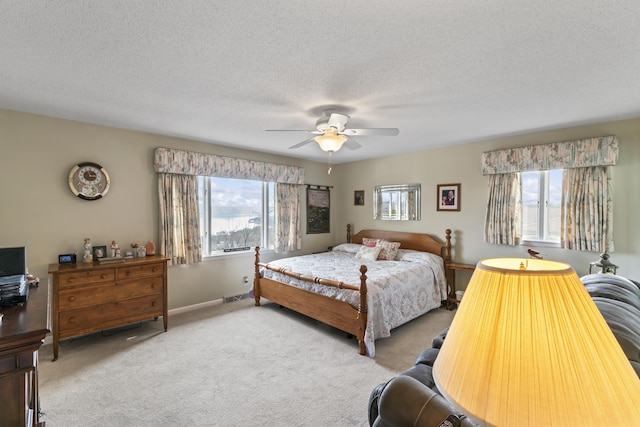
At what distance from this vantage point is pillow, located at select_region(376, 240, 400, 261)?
4.66 metres

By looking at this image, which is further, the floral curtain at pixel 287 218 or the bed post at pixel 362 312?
the floral curtain at pixel 287 218

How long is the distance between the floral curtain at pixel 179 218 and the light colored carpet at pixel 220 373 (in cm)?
90

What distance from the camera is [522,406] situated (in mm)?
578

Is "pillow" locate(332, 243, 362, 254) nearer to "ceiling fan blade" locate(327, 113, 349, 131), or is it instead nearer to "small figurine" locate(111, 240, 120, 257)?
"ceiling fan blade" locate(327, 113, 349, 131)

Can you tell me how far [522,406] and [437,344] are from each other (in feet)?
3.87

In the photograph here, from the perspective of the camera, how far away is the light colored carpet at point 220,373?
6.94 ft

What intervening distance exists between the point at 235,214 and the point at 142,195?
1392mm

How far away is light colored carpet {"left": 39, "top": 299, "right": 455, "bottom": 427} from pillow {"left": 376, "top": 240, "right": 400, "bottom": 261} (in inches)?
43.1

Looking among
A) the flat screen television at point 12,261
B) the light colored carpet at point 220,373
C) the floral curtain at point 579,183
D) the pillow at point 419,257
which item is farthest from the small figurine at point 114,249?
the floral curtain at point 579,183

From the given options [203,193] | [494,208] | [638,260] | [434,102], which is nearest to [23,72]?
[203,193]

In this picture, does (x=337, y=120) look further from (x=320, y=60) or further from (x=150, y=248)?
(x=150, y=248)

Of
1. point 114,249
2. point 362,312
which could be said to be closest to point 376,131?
point 362,312

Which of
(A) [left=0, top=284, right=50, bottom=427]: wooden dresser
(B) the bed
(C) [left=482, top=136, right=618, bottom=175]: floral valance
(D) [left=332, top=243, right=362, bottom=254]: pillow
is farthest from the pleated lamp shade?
(D) [left=332, top=243, right=362, bottom=254]: pillow

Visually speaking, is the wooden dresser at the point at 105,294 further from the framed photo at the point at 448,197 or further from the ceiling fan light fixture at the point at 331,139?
the framed photo at the point at 448,197
